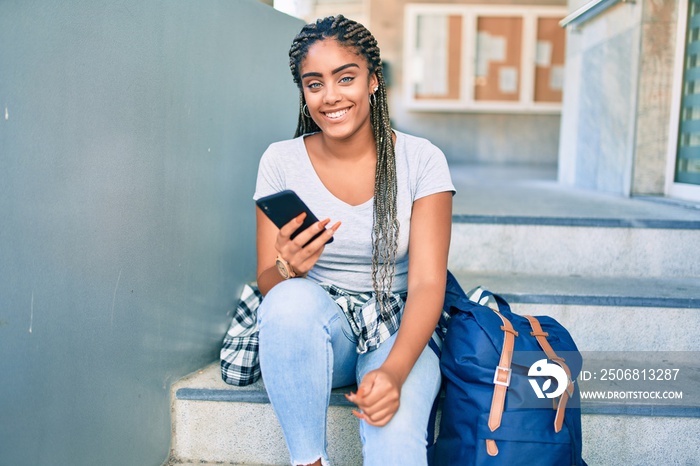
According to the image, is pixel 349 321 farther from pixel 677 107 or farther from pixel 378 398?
pixel 677 107

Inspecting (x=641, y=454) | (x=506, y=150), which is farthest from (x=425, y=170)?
(x=506, y=150)

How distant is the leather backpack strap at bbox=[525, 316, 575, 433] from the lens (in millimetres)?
1513

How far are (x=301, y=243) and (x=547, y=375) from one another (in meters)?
0.69

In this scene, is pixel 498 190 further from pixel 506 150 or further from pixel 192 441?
pixel 506 150

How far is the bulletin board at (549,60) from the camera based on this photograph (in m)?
9.11

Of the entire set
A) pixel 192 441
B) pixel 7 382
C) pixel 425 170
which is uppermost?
pixel 425 170

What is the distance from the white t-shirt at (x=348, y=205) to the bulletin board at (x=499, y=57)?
312 inches

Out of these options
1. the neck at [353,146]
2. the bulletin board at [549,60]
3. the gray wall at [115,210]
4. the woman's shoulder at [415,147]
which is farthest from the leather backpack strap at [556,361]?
the bulletin board at [549,60]

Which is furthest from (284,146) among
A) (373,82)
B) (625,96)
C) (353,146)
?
(625,96)

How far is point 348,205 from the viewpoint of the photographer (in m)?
1.79

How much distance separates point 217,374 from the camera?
2068 millimetres

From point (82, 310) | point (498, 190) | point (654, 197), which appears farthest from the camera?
point (498, 190)

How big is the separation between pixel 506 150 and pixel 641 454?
26.5 feet

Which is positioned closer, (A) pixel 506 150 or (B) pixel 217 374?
(B) pixel 217 374
